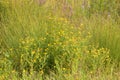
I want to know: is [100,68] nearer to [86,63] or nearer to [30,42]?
[86,63]

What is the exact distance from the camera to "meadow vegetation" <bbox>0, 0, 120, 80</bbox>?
4.00m

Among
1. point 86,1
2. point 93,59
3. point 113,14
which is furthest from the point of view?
point 86,1

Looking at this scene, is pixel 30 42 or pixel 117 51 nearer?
pixel 30 42

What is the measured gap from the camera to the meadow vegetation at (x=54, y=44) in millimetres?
4004

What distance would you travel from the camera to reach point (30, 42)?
4246mm

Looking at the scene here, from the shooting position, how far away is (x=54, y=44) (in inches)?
171

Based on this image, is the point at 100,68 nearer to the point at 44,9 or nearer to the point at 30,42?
the point at 30,42

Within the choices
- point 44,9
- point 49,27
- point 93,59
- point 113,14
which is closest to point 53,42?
point 49,27

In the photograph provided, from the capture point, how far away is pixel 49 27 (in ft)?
15.4

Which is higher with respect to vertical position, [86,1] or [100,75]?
[86,1]

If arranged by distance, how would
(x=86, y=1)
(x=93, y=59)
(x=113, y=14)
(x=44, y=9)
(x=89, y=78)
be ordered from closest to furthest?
1. (x=89, y=78)
2. (x=93, y=59)
3. (x=44, y=9)
4. (x=113, y=14)
5. (x=86, y=1)

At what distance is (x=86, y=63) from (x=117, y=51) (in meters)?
0.61

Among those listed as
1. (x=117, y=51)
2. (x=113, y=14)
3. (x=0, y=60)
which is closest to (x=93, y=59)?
(x=117, y=51)

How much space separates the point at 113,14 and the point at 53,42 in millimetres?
1884
